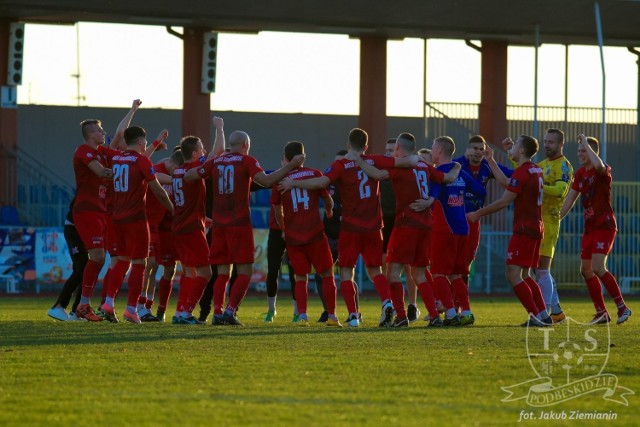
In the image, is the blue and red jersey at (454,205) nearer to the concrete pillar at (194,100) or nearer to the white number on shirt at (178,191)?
the white number on shirt at (178,191)

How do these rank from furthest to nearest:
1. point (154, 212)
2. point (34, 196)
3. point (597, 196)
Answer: point (34, 196) < point (154, 212) < point (597, 196)

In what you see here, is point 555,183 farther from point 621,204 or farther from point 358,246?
point 621,204

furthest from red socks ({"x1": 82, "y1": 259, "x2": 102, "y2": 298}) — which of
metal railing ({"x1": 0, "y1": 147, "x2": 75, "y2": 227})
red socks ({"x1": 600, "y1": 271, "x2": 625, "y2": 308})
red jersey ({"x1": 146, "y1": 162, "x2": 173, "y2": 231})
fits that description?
metal railing ({"x1": 0, "y1": 147, "x2": 75, "y2": 227})

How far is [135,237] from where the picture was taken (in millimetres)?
14281

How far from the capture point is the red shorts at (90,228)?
14.5 m

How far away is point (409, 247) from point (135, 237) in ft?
9.56

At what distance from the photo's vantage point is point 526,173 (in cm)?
1407

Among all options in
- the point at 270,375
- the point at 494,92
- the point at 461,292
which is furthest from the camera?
the point at 494,92

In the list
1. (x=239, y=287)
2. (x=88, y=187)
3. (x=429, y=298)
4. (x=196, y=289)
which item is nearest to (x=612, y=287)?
(x=429, y=298)

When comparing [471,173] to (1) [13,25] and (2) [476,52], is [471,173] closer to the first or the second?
(1) [13,25]

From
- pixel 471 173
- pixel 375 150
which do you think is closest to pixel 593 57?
pixel 375 150

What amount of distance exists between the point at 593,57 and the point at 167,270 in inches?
951

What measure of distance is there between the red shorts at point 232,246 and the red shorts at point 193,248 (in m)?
0.35

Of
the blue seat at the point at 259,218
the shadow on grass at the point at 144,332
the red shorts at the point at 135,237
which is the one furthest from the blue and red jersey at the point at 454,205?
the blue seat at the point at 259,218
